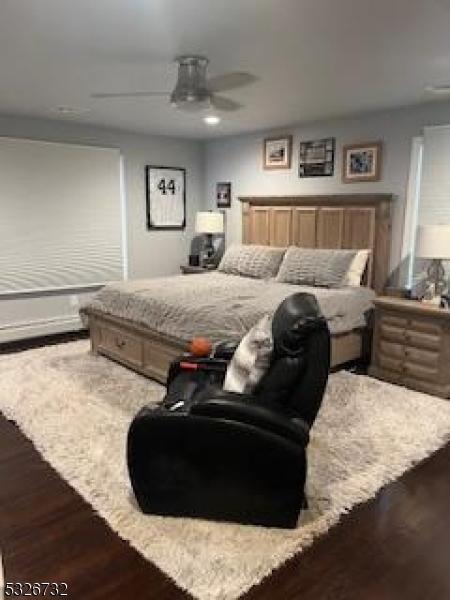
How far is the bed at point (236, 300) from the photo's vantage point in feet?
11.5

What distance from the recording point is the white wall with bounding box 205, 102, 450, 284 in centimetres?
419

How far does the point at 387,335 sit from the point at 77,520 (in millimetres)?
2730

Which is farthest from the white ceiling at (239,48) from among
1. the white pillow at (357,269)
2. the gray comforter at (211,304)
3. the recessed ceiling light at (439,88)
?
the gray comforter at (211,304)

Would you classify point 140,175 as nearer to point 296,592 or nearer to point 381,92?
point 381,92

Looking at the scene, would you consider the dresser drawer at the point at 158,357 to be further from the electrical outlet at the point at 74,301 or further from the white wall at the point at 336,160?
the white wall at the point at 336,160

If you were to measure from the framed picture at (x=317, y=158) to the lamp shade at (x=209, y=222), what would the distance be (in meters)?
1.21

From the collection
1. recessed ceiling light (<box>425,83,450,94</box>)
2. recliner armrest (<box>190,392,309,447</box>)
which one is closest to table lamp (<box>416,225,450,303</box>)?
recessed ceiling light (<box>425,83,450,94</box>)

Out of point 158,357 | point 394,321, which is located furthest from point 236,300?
point 394,321

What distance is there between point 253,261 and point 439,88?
2.34 m

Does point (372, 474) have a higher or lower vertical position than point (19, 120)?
lower

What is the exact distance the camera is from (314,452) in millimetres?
2719

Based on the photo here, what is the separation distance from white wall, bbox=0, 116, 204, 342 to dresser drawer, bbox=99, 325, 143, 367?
1.16 metres

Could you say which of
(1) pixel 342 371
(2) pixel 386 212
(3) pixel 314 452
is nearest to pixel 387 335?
(1) pixel 342 371

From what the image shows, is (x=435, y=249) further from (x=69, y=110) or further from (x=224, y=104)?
(x=69, y=110)
